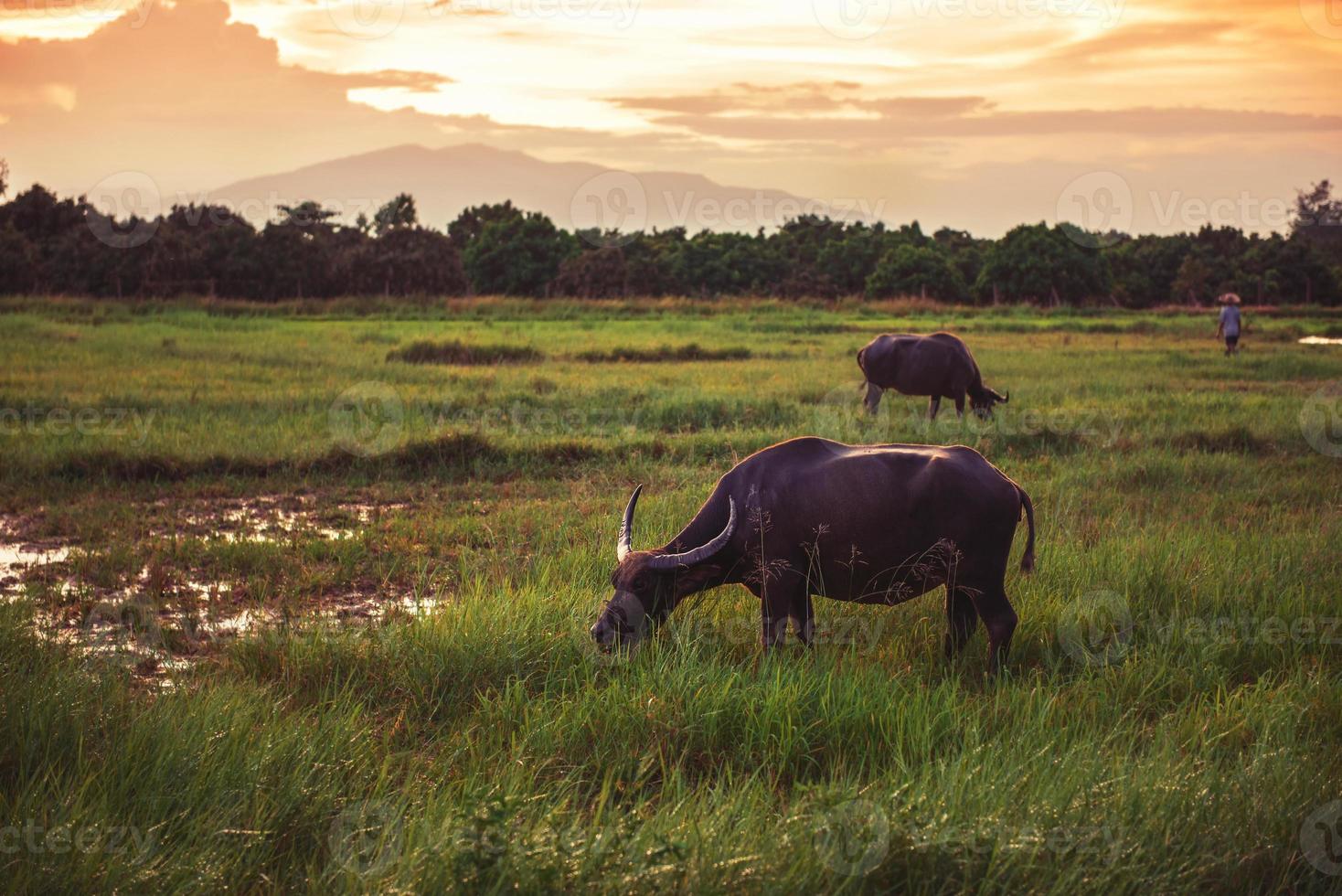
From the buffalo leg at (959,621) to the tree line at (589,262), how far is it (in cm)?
3572

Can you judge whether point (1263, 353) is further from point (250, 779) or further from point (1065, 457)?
point (250, 779)

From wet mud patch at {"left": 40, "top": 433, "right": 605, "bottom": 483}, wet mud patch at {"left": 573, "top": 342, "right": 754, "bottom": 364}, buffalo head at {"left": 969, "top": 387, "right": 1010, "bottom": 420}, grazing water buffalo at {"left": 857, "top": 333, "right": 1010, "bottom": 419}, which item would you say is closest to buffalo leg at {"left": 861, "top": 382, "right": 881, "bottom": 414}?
grazing water buffalo at {"left": 857, "top": 333, "right": 1010, "bottom": 419}

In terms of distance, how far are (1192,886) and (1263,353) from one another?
62.5ft

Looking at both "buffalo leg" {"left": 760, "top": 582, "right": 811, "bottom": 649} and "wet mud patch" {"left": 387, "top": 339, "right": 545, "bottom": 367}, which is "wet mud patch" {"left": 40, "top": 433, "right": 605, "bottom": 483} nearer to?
"buffalo leg" {"left": 760, "top": 582, "right": 811, "bottom": 649}

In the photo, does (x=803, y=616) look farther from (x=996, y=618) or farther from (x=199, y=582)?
(x=199, y=582)

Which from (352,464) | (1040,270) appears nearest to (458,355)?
(352,464)

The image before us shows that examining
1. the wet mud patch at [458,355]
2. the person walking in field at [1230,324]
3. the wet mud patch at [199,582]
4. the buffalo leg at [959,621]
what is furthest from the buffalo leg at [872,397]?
the person walking in field at [1230,324]

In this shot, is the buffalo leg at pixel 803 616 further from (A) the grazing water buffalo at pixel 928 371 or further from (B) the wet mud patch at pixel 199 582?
(A) the grazing water buffalo at pixel 928 371

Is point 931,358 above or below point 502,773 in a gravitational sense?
above

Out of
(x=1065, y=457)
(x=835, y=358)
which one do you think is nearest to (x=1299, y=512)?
(x=1065, y=457)

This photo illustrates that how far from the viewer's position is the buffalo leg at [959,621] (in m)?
4.58

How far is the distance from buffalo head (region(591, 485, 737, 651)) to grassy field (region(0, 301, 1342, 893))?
114 mm

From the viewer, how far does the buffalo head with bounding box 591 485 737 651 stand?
171 inches

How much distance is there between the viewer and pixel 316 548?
6.69 m
